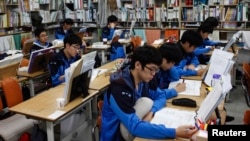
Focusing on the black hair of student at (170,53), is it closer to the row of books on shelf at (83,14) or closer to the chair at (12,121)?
the chair at (12,121)

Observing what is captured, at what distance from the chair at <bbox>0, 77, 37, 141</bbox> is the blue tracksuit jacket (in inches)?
40.7

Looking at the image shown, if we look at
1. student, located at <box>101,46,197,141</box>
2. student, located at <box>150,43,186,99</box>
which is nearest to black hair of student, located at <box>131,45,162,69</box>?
student, located at <box>101,46,197,141</box>

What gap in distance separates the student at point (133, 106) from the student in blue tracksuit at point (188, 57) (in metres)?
1.12

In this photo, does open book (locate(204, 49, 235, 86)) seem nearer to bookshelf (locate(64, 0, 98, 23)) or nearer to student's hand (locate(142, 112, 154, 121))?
student's hand (locate(142, 112, 154, 121))

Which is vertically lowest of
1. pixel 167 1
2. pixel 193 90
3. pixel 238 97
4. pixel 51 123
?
pixel 238 97

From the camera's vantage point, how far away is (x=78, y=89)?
96.8 inches

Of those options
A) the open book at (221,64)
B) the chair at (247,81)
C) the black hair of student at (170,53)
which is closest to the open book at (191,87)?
the open book at (221,64)

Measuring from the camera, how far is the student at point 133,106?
1.54m

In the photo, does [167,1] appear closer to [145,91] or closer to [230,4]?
[230,4]

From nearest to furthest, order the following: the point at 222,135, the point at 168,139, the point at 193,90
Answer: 1. the point at 222,135
2. the point at 168,139
3. the point at 193,90

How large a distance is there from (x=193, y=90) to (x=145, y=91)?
2.08 ft

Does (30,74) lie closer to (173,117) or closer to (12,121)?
(12,121)

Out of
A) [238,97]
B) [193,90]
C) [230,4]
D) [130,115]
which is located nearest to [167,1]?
[230,4]

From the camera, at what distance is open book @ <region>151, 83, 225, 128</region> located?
151cm
